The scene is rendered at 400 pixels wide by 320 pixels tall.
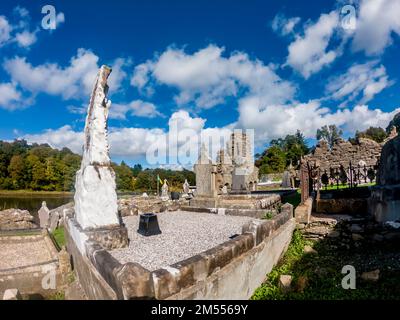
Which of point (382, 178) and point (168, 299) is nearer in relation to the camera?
point (168, 299)

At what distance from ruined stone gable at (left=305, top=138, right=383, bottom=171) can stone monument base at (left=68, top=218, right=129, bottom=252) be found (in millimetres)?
21707

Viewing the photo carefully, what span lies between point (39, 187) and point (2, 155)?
14.2 meters

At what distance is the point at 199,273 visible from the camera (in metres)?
3.31

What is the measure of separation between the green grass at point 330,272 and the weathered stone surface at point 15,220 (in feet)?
53.3

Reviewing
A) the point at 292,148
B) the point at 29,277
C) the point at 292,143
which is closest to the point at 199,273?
the point at 29,277

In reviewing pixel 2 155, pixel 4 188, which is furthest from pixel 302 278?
pixel 2 155

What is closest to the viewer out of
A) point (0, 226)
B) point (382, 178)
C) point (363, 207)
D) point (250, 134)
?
point (382, 178)

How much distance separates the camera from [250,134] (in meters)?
40.2

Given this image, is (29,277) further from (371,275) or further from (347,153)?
(347,153)

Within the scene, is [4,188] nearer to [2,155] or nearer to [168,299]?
[2,155]

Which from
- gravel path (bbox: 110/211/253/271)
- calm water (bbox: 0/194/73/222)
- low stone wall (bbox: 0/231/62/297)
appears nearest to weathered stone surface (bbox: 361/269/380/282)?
gravel path (bbox: 110/211/253/271)

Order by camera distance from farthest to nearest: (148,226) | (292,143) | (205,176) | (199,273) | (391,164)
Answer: (292,143) → (205,176) → (391,164) → (148,226) → (199,273)

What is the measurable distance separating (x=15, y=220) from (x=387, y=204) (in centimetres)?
1930

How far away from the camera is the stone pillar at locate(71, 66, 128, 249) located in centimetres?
550
